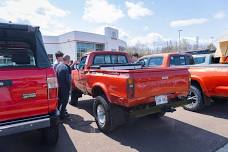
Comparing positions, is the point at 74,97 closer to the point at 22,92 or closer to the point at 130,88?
the point at 130,88

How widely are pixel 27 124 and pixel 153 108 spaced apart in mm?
2432

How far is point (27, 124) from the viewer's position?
3.70 m

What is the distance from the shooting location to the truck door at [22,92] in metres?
3.52

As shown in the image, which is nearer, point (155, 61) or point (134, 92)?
point (134, 92)

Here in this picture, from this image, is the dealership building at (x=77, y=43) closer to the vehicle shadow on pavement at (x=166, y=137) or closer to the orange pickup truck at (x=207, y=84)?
the orange pickup truck at (x=207, y=84)

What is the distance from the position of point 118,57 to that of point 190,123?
3.05 m

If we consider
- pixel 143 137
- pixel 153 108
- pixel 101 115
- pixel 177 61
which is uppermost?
pixel 177 61

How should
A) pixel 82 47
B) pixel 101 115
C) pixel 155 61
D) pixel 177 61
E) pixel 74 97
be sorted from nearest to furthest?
pixel 101 115
pixel 74 97
pixel 177 61
pixel 155 61
pixel 82 47

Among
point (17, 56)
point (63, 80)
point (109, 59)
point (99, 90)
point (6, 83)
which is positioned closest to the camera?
point (6, 83)

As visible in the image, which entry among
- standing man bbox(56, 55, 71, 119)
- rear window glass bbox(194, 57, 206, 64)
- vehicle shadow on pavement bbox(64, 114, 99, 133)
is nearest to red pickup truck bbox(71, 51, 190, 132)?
vehicle shadow on pavement bbox(64, 114, 99, 133)

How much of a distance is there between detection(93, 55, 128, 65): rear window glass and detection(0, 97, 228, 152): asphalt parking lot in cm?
171

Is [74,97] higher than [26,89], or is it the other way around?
[26,89]

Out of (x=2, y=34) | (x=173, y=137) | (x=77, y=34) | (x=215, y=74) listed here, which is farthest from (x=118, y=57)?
(x=77, y=34)

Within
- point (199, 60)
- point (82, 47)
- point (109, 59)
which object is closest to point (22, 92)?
point (109, 59)
